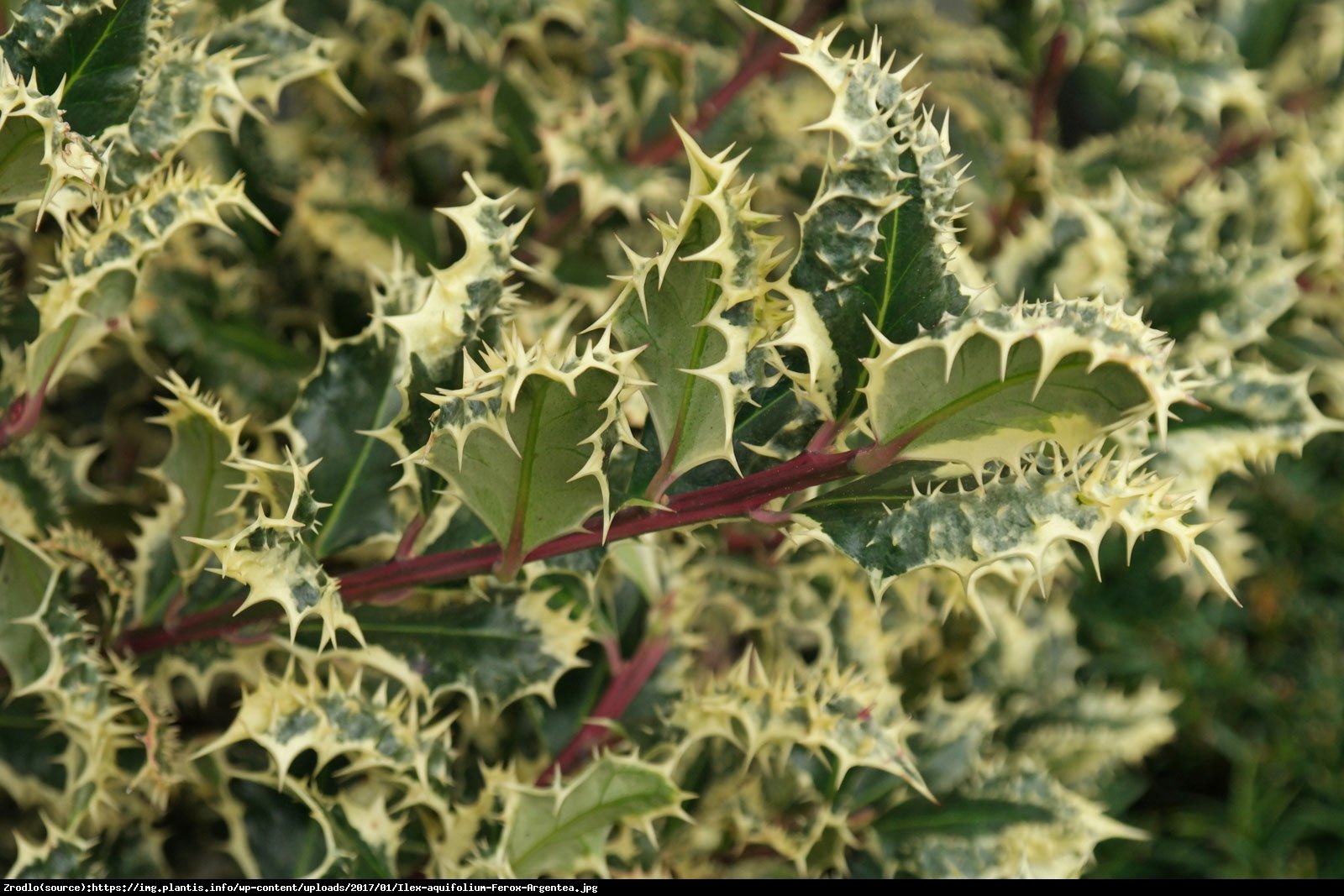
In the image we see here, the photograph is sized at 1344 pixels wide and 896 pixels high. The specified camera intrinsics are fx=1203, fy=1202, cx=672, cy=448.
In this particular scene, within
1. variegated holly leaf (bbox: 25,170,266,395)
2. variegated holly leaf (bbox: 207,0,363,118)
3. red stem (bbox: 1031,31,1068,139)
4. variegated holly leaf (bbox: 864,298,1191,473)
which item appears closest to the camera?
variegated holly leaf (bbox: 864,298,1191,473)

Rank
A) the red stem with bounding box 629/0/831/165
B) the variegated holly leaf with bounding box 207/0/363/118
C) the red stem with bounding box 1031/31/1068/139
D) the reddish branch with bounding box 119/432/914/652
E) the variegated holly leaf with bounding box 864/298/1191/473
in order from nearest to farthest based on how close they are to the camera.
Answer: the variegated holly leaf with bounding box 864/298/1191/473, the reddish branch with bounding box 119/432/914/652, the variegated holly leaf with bounding box 207/0/363/118, the red stem with bounding box 629/0/831/165, the red stem with bounding box 1031/31/1068/139

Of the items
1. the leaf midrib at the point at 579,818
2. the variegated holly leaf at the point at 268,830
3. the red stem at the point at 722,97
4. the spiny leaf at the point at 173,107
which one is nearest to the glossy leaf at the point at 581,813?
the leaf midrib at the point at 579,818

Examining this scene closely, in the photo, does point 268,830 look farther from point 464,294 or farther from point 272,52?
point 272,52

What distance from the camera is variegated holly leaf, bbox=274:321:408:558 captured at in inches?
36.0

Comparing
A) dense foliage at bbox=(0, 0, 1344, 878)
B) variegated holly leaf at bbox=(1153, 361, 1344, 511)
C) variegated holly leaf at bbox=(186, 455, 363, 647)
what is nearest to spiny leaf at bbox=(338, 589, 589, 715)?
dense foliage at bbox=(0, 0, 1344, 878)

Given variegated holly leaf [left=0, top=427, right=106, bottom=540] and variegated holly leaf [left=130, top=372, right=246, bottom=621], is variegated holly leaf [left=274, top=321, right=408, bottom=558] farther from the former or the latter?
variegated holly leaf [left=0, top=427, right=106, bottom=540]

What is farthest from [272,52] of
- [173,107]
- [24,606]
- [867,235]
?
[867,235]

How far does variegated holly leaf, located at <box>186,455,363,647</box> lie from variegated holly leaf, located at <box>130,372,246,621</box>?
11 centimetres

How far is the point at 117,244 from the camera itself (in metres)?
0.84

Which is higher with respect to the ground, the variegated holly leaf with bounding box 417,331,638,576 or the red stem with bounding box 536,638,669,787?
the variegated holly leaf with bounding box 417,331,638,576

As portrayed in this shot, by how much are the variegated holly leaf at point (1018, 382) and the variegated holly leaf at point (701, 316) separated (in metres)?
0.08

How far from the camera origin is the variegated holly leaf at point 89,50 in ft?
2.45

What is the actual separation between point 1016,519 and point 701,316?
0.20 m

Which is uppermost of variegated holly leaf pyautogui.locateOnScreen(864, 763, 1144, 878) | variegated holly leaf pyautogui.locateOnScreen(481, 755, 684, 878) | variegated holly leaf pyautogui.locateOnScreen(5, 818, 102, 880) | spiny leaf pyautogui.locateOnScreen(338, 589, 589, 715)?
spiny leaf pyautogui.locateOnScreen(338, 589, 589, 715)
